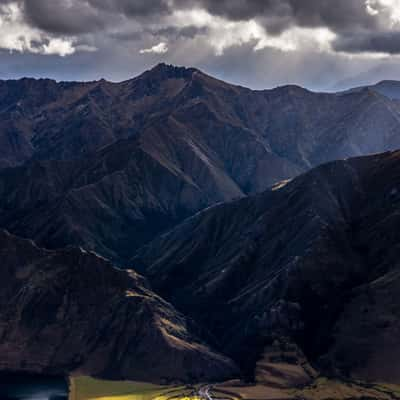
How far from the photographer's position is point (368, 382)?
196 m

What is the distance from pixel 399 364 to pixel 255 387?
124ft

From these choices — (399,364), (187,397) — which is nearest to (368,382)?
(399,364)

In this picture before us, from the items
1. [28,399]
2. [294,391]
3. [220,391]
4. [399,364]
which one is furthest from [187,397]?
[399,364]

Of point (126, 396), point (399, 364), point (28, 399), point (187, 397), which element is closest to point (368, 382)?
point (399, 364)

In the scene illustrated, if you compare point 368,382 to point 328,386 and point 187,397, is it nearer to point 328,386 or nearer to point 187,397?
point 328,386

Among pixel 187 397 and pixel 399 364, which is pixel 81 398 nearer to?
pixel 187 397

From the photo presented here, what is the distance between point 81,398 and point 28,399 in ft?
45.7

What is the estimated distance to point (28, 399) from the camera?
653 ft

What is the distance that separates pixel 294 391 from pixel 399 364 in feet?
93.5

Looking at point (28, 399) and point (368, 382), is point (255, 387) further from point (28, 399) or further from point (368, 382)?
point (28, 399)

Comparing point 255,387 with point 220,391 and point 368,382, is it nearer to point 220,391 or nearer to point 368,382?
point 220,391

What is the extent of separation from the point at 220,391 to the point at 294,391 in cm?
1905

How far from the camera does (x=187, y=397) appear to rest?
193m

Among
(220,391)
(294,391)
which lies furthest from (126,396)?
(294,391)
